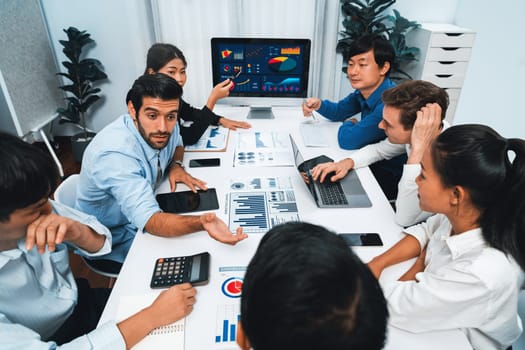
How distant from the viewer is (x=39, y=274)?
96 centimetres

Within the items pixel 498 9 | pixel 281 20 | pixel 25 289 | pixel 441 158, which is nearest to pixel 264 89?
pixel 281 20

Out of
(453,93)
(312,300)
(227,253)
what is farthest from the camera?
(453,93)

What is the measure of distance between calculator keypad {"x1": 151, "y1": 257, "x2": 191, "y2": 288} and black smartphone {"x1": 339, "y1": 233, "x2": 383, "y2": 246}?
0.49 m

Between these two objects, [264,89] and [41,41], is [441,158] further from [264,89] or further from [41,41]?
[41,41]

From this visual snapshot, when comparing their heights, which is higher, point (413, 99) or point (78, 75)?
point (413, 99)

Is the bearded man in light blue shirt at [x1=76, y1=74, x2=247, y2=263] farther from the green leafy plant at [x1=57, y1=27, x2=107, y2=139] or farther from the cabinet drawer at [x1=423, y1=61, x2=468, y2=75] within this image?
the cabinet drawer at [x1=423, y1=61, x2=468, y2=75]

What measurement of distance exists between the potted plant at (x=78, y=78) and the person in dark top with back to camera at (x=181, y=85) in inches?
49.1

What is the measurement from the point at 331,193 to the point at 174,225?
62cm

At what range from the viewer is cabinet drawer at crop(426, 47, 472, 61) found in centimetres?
284

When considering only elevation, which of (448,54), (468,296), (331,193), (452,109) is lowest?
(452,109)

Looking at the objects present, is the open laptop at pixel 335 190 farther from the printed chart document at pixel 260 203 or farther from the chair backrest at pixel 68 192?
the chair backrest at pixel 68 192

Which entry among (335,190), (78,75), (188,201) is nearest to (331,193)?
(335,190)

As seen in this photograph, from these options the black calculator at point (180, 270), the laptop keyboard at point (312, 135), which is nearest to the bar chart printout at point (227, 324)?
the black calculator at point (180, 270)

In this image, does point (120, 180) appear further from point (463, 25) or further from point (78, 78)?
point (463, 25)
